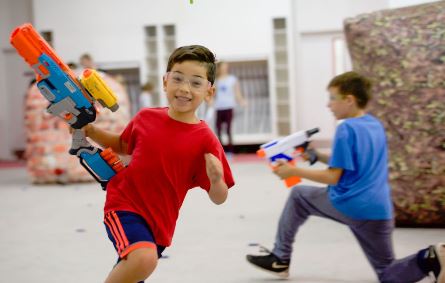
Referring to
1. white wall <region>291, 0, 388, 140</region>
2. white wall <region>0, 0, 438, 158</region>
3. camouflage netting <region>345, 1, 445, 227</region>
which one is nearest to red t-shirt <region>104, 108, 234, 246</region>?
camouflage netting <region>345, 1, 445, 227</region>

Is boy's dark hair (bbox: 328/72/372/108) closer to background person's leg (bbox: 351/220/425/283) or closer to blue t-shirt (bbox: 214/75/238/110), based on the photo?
background person's leg (bbox: 351/220/425/283)

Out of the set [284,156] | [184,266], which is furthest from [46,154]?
[284,156]

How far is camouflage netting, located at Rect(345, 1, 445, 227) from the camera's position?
12.5 ft

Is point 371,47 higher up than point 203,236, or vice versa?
point 371,47

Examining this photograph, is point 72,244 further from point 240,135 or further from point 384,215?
point 240,135

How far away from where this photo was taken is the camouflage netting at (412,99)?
380cm

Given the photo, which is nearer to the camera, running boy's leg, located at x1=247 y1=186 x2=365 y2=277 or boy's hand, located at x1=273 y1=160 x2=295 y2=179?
boy's hand, located at x1=273 y1=160 x2=295 y2=179

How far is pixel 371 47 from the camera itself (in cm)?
399

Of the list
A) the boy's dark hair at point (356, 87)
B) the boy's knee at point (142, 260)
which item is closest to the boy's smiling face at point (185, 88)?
the boy's knee at point (142, 260)

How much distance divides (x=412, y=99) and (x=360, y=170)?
4.24 feet

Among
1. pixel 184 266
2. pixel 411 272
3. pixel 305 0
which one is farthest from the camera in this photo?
pixel 305 0

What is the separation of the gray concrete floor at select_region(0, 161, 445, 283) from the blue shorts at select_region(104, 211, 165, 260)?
1.09 m

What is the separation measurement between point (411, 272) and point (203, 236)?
1655 mm

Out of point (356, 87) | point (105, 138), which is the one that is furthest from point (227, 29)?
point (105, 138)
